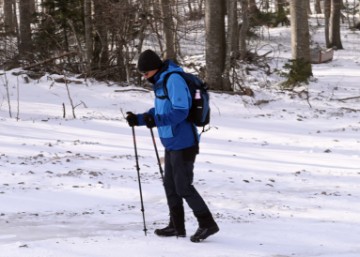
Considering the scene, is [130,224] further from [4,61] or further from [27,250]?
[4,61]

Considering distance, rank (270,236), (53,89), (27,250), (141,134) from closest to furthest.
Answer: (27,250)
(270,236)
(141,134)
(53,89)

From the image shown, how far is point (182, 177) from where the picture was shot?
5406mm

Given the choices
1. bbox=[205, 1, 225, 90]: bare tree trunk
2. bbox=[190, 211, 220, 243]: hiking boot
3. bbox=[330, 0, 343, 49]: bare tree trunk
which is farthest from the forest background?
bbox=[190, 211, 220, 243]: hiking boot

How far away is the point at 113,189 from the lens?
7.66 meters

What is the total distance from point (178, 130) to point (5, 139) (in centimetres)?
631

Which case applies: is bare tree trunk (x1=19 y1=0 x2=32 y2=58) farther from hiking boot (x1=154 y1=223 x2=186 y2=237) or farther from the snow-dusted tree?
hiking boot (x1=154 y1=223 x2=186 y2=237)

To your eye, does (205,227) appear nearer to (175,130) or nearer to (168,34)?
(175,130)

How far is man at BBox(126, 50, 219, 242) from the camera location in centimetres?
521

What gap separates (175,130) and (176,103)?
270 mm

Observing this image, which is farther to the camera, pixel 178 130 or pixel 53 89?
pixel 53 89

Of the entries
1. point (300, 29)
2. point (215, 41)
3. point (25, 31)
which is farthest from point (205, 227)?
point (25, 31)

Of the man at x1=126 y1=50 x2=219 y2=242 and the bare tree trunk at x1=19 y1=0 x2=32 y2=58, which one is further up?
the bare tree trunk at x1=19 y1=0 x2=32 y2=58

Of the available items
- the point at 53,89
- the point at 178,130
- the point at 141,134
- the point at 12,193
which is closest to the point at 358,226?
the point at 178,130

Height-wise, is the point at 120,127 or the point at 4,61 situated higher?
the point at 4,61
